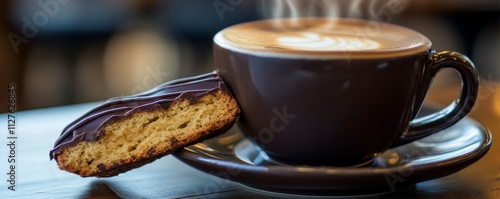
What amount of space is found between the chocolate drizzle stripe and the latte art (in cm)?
8

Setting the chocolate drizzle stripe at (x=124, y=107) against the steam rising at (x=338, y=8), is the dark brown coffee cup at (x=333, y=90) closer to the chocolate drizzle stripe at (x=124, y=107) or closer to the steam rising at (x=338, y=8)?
the chocolate drizzle stripe at (x=124, y=107)

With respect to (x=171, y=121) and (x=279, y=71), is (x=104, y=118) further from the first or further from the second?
(x=279, y=71)

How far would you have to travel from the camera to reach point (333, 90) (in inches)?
22.9

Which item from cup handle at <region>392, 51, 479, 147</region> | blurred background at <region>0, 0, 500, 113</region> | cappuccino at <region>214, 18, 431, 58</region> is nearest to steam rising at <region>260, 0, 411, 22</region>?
blurred background at <region>0, 0, 500, 113</region>

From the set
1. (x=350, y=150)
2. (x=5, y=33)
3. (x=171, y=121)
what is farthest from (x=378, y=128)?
(x=5, y=33)

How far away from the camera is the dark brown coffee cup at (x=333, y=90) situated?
1.90ft

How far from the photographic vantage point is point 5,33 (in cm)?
166

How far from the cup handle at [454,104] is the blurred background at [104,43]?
3.87ft

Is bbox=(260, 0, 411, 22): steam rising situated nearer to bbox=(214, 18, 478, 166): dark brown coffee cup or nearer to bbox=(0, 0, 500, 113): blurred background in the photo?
bbox=(0, 0, 500, 113): blurred background

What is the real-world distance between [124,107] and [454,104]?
343 mm

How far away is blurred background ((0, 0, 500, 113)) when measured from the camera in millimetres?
1709

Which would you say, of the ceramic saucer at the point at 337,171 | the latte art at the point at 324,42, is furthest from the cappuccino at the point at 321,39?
the ceramic saucer at the point at 337,171

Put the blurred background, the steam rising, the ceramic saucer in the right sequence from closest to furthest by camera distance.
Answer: the ceramic saucer, the blurred background, the steam rising

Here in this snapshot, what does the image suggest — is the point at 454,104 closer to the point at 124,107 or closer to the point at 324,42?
the point at 324,42
